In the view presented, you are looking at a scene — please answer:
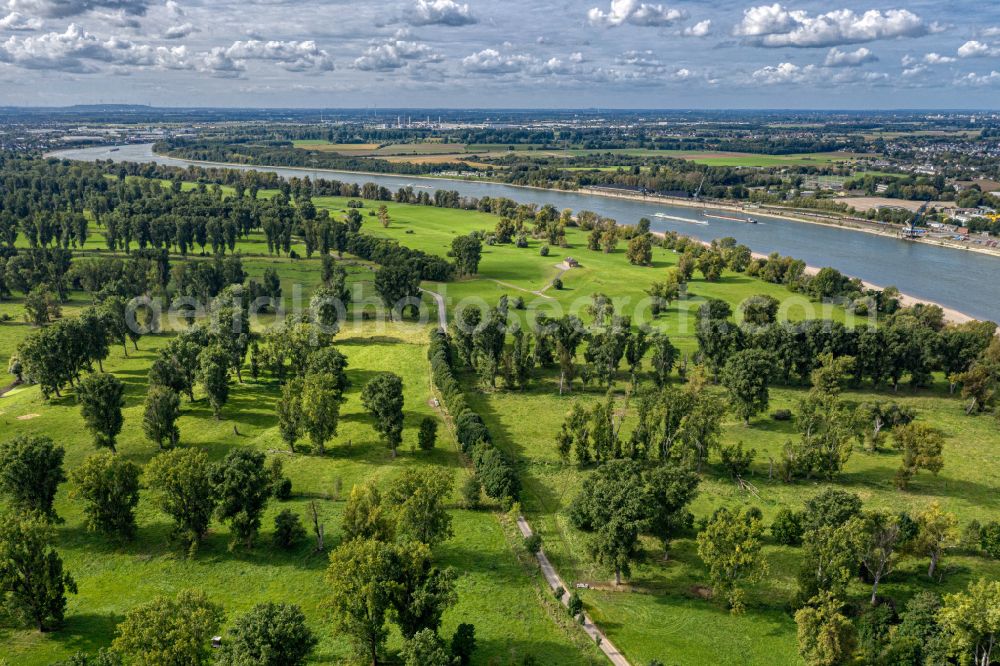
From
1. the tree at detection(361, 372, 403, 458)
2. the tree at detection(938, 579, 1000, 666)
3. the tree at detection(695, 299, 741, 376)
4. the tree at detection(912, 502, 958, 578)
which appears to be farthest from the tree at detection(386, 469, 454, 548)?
the tree at detection(695, 299, 741, 376)

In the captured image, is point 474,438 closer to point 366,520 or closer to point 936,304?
point 366,520

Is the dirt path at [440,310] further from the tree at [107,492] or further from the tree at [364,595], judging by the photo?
the tree at [364,595]

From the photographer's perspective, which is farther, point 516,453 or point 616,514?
point 516,453

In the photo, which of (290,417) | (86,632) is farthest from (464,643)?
(290,417)

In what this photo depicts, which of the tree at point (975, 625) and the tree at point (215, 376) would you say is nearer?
the tree at point (975, 625)

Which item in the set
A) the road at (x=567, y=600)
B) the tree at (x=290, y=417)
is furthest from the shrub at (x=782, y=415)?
the tree at (x=290, y=417)

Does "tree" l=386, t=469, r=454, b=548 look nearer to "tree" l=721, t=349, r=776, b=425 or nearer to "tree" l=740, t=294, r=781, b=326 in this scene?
"tree" l=721, t=349, r=776, b=425

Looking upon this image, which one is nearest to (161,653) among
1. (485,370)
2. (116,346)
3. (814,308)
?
(485,370)
